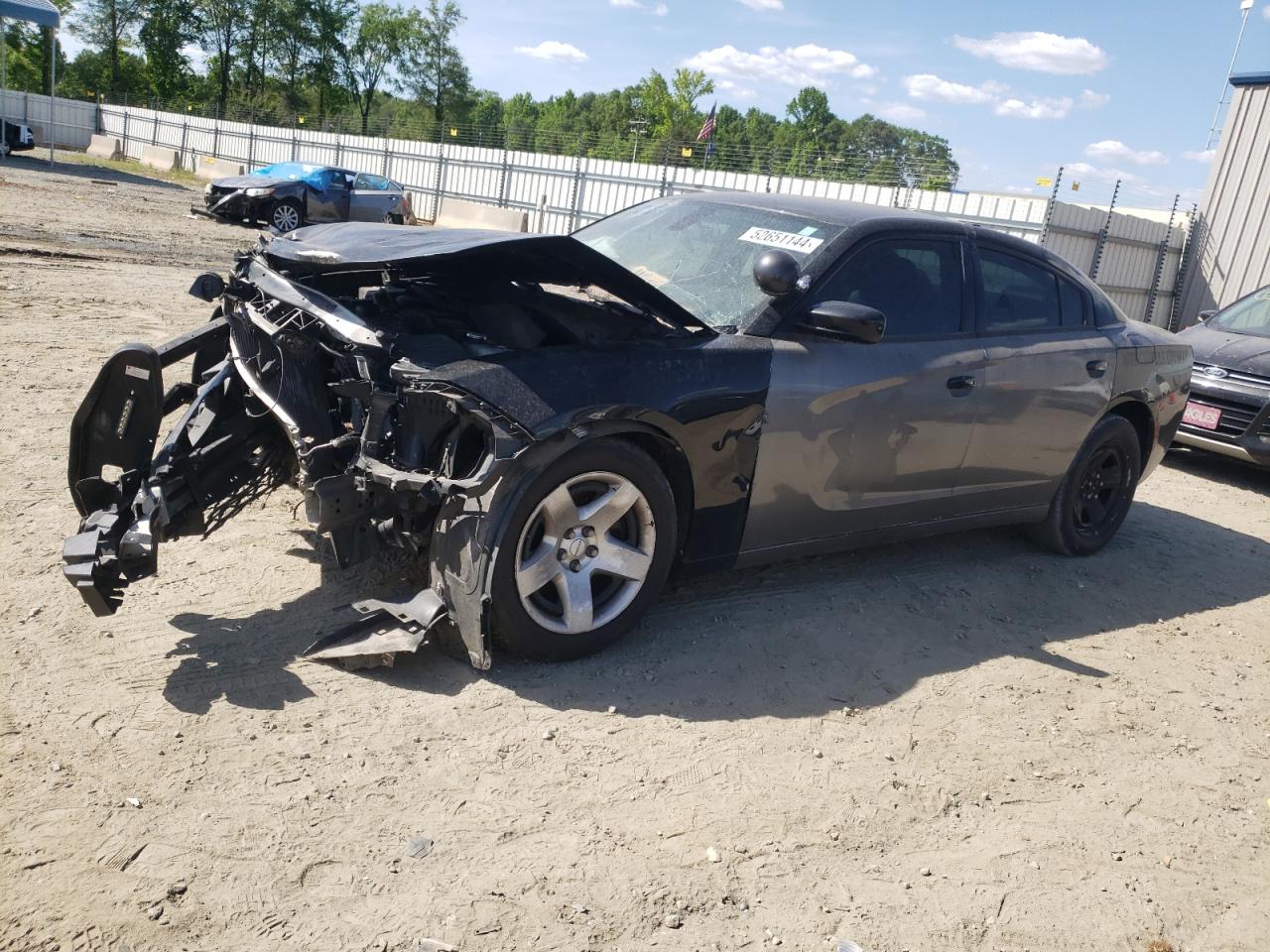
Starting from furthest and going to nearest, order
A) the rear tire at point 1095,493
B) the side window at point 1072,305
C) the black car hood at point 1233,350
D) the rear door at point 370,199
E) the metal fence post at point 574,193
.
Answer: the metal fence post at point 574,193 < the rear door at point 370,199 < the black car hood at point 1233,350 < the rear tire at point 1095,493 < the side window at point 1072,305

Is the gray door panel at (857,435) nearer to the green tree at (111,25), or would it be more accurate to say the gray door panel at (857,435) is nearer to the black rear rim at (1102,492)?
the black rear rim at (1102,492)

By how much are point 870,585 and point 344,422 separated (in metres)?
2.65

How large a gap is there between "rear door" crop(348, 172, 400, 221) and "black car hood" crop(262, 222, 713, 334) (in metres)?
18.8

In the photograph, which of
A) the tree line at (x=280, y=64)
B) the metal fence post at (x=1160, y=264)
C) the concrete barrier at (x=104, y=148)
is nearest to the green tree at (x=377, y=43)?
the tree line at (x=280, y=64)

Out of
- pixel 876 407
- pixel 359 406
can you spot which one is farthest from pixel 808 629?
pixel 359 406

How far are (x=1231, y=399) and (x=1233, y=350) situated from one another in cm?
73

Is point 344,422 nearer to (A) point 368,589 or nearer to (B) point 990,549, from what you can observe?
(A) point 368,589

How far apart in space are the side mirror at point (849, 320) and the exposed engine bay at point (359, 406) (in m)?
0.51

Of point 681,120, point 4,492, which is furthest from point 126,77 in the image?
point 4,492

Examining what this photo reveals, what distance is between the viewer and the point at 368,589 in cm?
405

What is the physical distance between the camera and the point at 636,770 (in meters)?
3.14

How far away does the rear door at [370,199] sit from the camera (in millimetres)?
22062

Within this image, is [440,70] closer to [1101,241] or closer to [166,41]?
[166,41]

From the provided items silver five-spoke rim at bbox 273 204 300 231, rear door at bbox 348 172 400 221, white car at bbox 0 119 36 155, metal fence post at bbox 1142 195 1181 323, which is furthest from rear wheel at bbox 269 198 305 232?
metal fence post at bbox 1142 195 1181 323
